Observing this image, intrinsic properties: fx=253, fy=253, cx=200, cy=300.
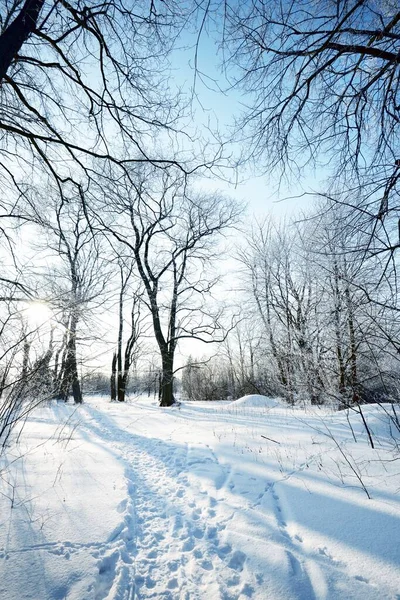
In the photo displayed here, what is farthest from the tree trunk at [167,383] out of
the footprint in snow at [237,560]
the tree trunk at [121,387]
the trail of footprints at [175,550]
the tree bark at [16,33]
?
the tree bark at [16,33]

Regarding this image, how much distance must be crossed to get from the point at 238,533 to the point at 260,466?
1.53 meters

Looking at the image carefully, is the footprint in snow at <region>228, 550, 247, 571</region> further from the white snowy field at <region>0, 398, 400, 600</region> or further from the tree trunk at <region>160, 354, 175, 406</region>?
the tree trunk at <region>160, 354, 175, 406</region>

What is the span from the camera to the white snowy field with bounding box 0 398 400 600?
1576 mm

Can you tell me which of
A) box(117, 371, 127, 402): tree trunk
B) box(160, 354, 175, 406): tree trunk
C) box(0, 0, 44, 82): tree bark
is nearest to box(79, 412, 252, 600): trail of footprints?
box(0, 0, 44, 82): tree bark

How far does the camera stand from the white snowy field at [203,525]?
5.17 feet

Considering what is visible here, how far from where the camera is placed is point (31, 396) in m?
3.88

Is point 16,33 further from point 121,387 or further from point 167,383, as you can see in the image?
point 121,387

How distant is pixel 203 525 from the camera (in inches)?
91.7

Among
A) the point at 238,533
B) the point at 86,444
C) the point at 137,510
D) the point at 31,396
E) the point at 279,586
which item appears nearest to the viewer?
the point at 279,586

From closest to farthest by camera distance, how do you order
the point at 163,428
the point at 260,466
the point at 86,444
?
the point at 260,466 → the point at 86,444 → the point at 163,428

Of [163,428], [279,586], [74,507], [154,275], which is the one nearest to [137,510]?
[74,507]

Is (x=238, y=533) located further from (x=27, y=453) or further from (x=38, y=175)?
(x=38, y=175)

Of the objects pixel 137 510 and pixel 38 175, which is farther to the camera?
pixel 38 175

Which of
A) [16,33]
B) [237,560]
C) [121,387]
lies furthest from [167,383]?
[16,33]
